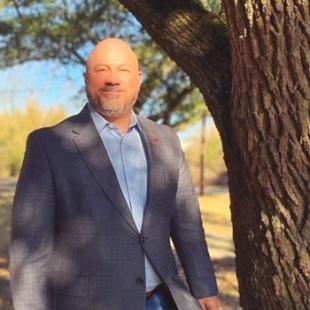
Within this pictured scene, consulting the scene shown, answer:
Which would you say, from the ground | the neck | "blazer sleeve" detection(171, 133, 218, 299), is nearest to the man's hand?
"blazer sleeve" detection(171, 133, 218, 299)

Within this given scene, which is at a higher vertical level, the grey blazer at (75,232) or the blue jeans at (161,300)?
the grey blazer at (75,232)

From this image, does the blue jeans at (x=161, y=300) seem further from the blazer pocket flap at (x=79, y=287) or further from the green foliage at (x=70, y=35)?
the green foliage at (x=70, y=35)

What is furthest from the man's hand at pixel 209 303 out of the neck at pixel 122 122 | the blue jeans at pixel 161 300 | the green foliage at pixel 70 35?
the green foliage at pixel 70 35

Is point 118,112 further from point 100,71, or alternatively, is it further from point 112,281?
point 112,281

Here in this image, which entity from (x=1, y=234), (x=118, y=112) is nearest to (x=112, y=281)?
(x=118, y=112)

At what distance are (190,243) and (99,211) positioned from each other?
520 millimetres

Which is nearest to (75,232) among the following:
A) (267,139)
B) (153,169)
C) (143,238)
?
(143,238)

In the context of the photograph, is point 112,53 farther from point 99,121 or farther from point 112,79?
point 99,121

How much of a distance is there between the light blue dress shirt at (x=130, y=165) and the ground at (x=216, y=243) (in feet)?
13.6

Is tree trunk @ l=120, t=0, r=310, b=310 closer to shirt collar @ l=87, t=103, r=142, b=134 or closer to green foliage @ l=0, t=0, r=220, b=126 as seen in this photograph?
shirt collar @ l=87, t=103, r=142, b=134

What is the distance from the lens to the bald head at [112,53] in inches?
109

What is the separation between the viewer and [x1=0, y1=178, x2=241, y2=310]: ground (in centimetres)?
729

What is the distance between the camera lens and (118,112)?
275cm

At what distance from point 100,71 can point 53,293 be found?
0.86 metres
